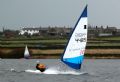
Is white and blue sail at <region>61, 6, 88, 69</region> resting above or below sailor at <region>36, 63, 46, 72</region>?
above

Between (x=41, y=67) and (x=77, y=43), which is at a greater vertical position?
(x=77, y=43)

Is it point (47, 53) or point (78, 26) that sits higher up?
point (78, 26)

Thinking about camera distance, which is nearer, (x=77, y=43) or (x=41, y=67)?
(x=77, y=43)

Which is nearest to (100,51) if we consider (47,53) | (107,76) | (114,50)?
(114,50)

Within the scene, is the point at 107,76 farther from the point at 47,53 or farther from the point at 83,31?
the point at 47,53

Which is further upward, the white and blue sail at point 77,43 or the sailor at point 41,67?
the white and blue sail at point 77,43

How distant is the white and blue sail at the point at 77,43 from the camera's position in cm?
4844

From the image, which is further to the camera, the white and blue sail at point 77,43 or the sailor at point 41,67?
the sailor at point 41,67

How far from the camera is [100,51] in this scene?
9888cm

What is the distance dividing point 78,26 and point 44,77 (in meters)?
6.44

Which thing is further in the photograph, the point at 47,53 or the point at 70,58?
the point at 47,53

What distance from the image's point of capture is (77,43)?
49.1 meters

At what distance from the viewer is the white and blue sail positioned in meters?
48.4

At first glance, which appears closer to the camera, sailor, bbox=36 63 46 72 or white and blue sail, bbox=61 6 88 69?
white and blue sail, bbox=61 6 88 69
